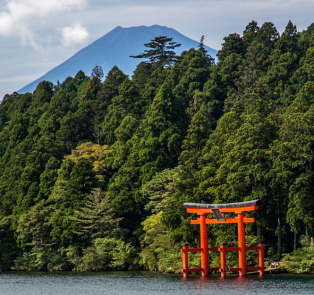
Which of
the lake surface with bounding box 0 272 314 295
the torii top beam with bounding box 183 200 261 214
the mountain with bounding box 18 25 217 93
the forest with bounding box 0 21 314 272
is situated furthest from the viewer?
the mountain with bounding box 18 25 217 93

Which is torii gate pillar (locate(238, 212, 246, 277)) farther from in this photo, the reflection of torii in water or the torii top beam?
the torii top beam

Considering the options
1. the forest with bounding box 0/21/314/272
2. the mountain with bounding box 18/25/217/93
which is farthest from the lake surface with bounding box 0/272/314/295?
the mountain with bounding box 18/25/217/93

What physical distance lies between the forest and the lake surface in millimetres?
3853

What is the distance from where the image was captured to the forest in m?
30.8

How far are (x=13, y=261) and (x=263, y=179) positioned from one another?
25650 mm

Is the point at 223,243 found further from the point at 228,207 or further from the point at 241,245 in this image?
the point at 228,207

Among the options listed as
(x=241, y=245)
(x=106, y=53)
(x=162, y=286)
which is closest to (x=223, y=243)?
(x=241, y=245)

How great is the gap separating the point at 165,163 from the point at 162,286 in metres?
19.4

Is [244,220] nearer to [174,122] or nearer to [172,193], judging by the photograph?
[172,193]

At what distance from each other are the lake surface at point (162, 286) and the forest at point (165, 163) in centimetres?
385

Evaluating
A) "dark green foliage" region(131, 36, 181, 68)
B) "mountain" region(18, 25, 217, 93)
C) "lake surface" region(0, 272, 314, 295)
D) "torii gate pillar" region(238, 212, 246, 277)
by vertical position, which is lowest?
"lake surface" region(0, 272, 314, 295)

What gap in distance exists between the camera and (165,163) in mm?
43594

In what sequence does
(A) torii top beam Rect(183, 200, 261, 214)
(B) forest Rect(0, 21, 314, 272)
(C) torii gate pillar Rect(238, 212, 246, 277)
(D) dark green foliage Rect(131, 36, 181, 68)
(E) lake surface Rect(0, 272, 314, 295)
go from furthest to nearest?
1. (D) dark green foliage Rect(131, 36, 181, 68)
2. (B) forest Rect(0, 21, 314, 272)
3. (C) torii gate pillar Rect(238, 212, 246, 277)
4. (A) torii top beam Rect(183, 200, 261, 214)
5. (E) lake surface Rect(0, 272, 314, 295)

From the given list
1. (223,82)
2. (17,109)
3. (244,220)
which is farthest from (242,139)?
(17,109)
